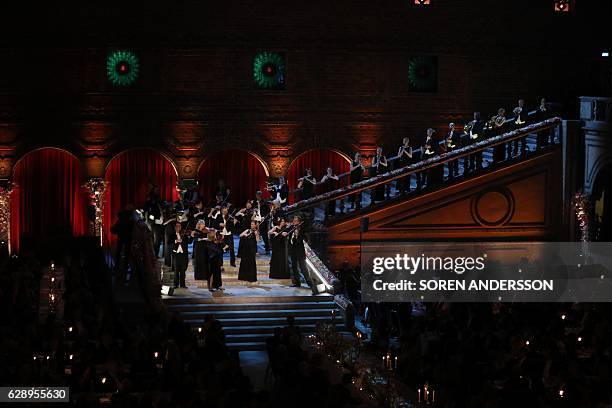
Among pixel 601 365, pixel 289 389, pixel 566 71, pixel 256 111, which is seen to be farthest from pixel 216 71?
pixel 601 365

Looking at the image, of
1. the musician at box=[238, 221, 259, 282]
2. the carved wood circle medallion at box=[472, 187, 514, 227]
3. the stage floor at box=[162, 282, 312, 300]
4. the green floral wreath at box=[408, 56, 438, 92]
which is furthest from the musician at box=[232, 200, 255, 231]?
the green floral wreath at box=[408, 56, 438, 92]

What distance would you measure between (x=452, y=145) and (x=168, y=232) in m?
8.65

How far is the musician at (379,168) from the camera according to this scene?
2967 centimetres

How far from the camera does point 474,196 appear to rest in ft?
97.6

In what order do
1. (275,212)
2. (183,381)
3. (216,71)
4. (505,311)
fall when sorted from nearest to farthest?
1. (183,381)
2. (505,311)
3. (275,212)
4. (216,71)

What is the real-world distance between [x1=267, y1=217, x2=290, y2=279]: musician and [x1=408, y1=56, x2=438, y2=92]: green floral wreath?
925 cm

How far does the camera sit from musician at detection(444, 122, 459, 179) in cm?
3003

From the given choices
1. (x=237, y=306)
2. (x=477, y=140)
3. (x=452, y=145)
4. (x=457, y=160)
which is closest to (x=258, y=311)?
(x=237, y=306)

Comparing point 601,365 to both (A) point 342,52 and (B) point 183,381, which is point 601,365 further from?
(A) point 342,52

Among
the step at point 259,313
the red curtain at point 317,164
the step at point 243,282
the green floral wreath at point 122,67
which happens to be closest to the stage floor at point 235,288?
the step at point 243,282

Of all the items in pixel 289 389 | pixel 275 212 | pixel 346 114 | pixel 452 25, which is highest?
pixel 452 25

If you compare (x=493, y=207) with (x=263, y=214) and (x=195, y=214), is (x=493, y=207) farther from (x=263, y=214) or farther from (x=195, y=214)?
(x=195, y=214)

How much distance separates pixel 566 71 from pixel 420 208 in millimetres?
7873

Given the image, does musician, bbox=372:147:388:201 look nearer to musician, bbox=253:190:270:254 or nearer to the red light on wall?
musician, bbox=253:190:270:254
